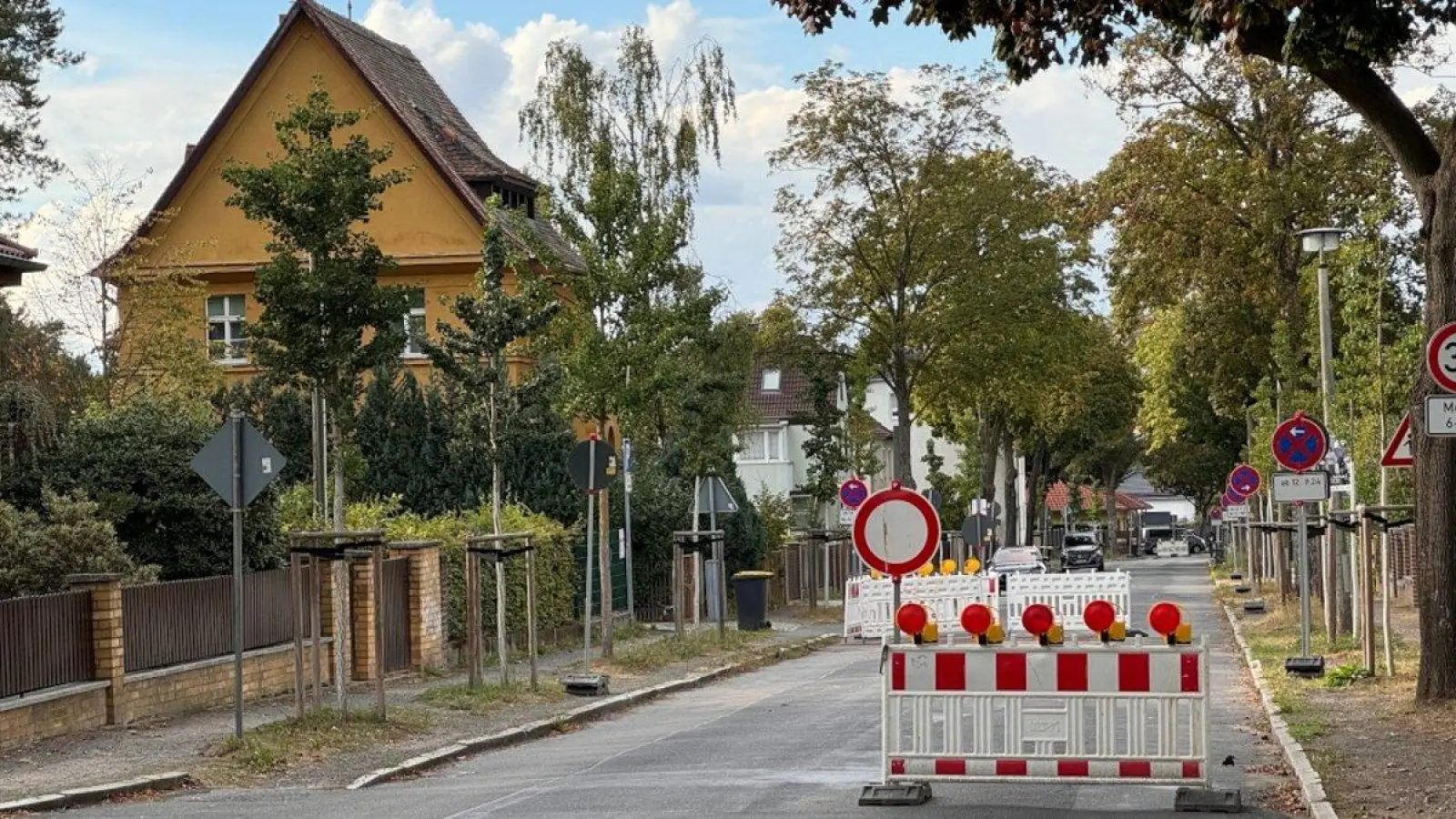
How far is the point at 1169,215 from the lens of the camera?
41.4 meters

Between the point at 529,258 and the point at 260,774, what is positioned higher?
the point at 529,258

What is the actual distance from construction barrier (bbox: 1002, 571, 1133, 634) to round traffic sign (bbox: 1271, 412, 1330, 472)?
30.6ft

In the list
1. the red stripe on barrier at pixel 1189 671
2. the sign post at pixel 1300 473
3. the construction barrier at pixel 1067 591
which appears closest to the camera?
the red stripe on barrier at pixel 1189 671

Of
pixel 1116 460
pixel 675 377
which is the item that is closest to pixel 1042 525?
pixel 1116 460

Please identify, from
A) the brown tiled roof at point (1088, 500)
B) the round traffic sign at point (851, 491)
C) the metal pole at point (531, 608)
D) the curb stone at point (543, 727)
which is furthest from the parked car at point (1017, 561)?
the brown tiled roof at point (1088, 500)

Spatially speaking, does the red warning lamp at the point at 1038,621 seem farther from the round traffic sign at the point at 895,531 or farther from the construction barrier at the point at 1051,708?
the round traffic sign at the point at 895,531

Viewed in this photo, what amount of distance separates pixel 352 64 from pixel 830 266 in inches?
514

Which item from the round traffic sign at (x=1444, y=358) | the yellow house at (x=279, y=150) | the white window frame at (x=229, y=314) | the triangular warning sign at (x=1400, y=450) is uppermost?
the yellow house at (x=279, y=150)

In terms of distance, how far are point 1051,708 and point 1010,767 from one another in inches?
16.8

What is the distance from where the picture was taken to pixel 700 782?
1421 cm

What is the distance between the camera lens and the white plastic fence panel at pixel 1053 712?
12359mm

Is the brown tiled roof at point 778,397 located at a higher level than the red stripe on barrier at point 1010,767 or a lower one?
higher

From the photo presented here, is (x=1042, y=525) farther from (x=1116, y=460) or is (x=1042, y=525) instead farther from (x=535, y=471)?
(x=535, y=471)

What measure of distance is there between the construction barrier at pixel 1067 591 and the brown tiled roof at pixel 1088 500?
7335 centimetres
